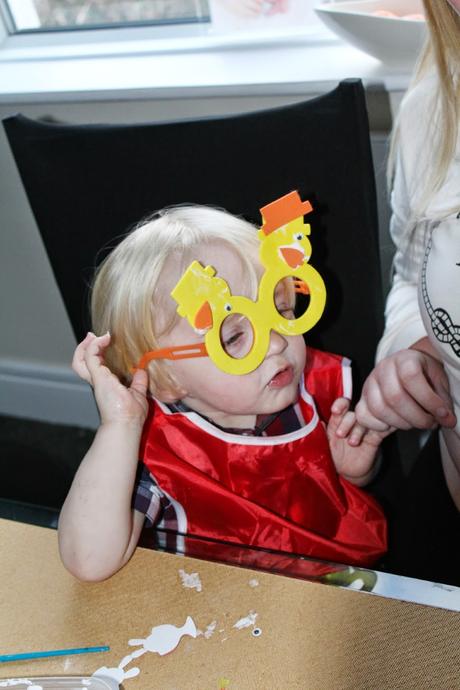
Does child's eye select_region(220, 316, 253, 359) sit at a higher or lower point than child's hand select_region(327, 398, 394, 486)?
higher

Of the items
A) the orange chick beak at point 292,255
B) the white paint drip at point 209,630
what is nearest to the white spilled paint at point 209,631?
the white paint drip at point 209,630

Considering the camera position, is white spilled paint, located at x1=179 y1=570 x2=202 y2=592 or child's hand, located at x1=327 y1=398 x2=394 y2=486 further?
child's hand, located at x1=327 y1=398 x2=394 y2=486

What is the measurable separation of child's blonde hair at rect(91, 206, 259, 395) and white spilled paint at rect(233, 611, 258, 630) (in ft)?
1.01

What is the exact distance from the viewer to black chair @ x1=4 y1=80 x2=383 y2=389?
3.21 feet

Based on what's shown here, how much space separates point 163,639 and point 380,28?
110 cm

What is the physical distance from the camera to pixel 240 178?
103cm

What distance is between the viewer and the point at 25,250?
1888 mm

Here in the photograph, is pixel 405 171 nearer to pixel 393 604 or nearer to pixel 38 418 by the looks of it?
pixel 393 604

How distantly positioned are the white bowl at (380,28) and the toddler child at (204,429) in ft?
2.12

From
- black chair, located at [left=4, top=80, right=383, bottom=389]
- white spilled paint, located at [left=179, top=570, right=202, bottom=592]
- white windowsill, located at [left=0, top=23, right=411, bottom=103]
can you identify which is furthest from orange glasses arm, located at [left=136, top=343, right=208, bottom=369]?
white windowsill, located at [left=0, top=23, right=411, bottom=103]

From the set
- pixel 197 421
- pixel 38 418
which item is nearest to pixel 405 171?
pixel 197 421

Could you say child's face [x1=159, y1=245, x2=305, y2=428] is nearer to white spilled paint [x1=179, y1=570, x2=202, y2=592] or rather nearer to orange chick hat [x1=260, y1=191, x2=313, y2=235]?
orange chick hat [x1=260, y1=191, x2=313, y2=235]

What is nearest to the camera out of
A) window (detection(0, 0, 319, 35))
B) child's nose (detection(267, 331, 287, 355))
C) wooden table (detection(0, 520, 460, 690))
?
wooden table (detection(0, 520, 460, 690))

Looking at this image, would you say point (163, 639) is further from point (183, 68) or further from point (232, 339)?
point (183, 68)
